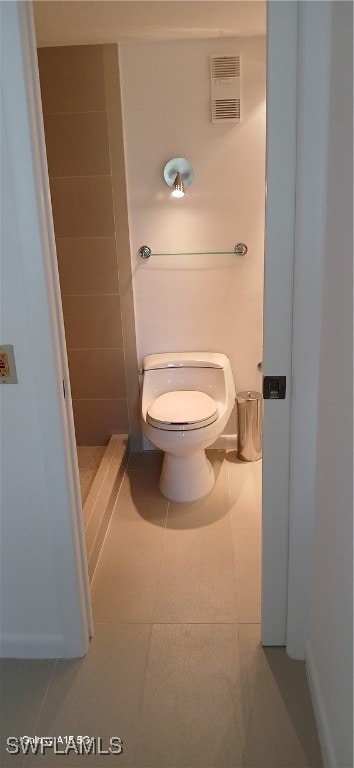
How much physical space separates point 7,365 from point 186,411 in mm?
1240

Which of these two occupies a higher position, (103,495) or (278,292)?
(278,292)

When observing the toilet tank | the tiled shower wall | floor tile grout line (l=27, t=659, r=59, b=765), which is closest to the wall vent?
the tiled shower wall

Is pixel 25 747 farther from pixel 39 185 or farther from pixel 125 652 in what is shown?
pixel 39 185

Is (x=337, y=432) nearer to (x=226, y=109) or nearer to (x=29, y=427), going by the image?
(x=29, y=427)

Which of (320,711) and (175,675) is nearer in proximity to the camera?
(320,711)

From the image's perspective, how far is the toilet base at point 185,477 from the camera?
273 cm

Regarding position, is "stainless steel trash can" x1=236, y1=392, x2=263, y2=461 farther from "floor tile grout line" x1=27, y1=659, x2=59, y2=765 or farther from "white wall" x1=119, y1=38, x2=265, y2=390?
"floor tile grout line" x1=27, y1=659, x2=59, y2=765

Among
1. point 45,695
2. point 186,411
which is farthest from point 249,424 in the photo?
point 45,695

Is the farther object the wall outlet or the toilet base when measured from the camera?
the toilet base

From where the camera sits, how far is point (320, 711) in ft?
4.94

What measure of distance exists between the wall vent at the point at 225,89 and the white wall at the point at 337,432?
1.55m

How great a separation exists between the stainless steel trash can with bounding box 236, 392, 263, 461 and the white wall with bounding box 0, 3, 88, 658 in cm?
149

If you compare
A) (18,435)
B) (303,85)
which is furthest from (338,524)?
(303,85)

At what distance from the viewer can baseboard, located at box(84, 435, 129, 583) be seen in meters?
2.30
